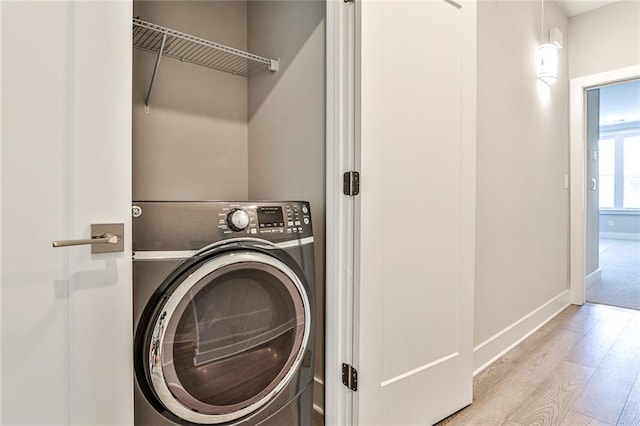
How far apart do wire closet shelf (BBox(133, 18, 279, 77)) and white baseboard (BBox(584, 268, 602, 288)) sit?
400 cm

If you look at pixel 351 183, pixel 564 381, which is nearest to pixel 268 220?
pixel 351 183

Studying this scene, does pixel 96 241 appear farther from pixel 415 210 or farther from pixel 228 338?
pixel 415 210

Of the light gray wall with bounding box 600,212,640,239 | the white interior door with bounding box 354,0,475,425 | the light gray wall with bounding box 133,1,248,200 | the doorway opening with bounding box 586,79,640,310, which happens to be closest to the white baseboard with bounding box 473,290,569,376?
the white interior door with bounding box 354,0,475,425

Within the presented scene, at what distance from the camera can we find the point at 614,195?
836 centimetres

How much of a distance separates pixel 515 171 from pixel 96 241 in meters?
2.49

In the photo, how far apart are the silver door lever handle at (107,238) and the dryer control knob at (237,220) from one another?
1.10ft

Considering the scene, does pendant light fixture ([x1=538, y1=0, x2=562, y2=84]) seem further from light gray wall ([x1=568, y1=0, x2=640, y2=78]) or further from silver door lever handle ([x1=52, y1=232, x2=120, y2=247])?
silver door lever handle ([x1=52, y1=232, x2=120, y2=247])

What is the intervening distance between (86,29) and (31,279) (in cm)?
60

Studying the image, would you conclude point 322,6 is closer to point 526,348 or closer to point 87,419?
point 87,419

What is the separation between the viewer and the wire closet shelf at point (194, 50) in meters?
1.56

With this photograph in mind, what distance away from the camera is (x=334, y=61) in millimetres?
1375

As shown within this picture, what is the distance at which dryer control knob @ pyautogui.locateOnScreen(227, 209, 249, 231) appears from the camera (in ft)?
3.73

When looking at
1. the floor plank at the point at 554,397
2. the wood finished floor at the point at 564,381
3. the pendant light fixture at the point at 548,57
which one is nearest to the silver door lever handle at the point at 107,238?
the wood finished floor at the point at 564,381

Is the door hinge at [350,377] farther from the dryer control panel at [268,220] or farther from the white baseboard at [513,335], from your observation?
the white baseboard at [513,335]
